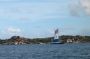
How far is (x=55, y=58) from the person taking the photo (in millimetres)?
96062

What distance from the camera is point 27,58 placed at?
326ft

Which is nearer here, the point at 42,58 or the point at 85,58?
the point at 85,58

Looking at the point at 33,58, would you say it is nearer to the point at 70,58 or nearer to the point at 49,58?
the point at 49,58

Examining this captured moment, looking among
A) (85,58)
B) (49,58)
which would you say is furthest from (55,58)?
(85,58)

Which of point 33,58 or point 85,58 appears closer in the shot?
point 85,58

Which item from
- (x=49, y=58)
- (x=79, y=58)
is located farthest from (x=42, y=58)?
(x=79, y=58)

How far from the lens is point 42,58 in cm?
9656

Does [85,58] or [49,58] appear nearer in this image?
[85,58]

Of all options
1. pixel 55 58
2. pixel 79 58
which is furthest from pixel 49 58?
pixel 79 58

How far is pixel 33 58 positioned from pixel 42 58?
2.64 meters

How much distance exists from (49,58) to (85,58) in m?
10.2

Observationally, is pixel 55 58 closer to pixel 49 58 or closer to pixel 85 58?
pixel 49 58

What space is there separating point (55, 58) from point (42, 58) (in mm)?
3039

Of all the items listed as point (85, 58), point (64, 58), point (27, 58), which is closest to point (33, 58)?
point (27, 58)
